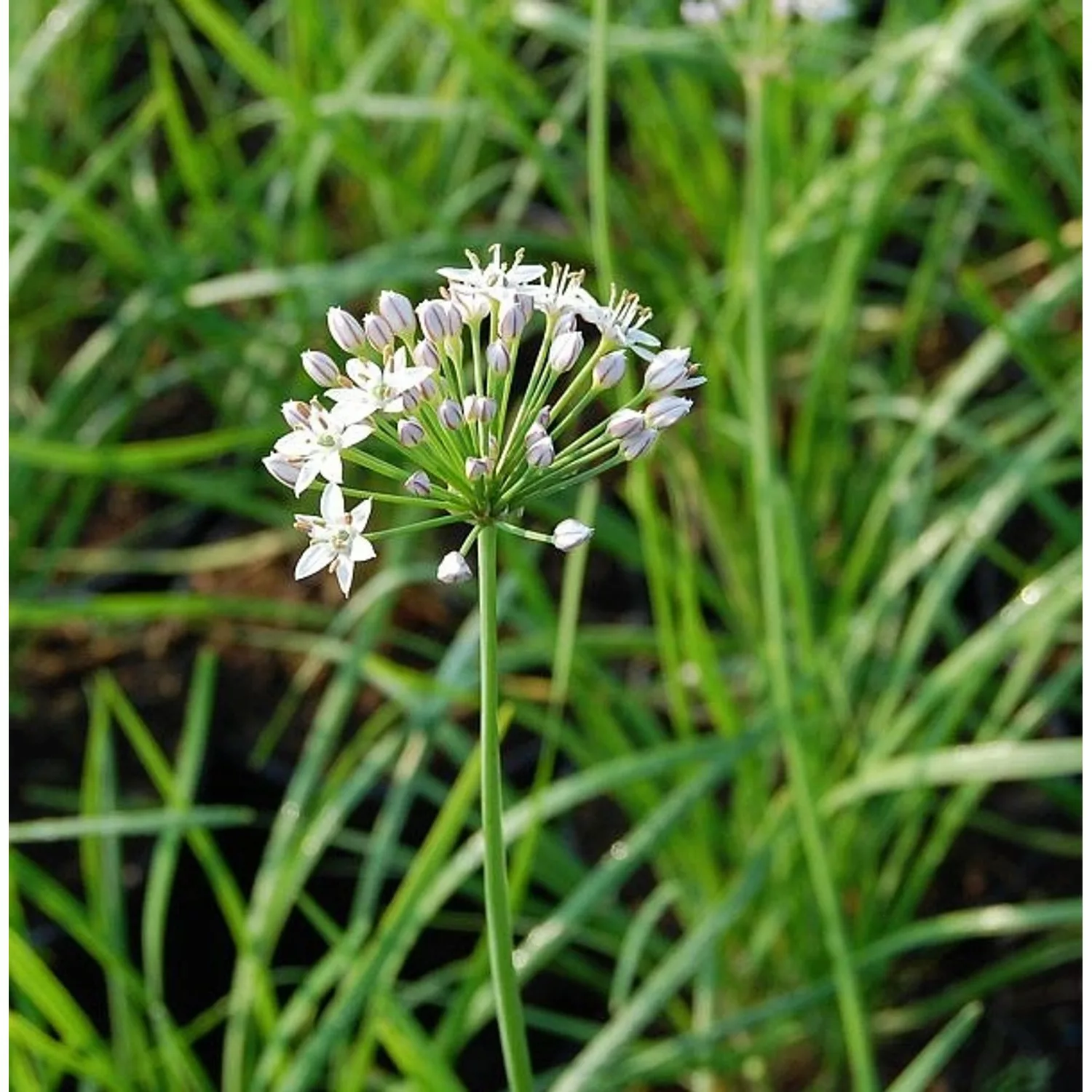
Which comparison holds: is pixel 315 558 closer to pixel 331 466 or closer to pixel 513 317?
pixel 331 466

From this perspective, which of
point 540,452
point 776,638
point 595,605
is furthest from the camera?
point 595,605

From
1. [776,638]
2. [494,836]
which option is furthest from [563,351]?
[776,638]

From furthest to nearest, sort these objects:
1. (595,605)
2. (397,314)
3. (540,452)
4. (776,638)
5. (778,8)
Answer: (595,605) → (778,8) → (776,638) → (397,314) → (540,452)

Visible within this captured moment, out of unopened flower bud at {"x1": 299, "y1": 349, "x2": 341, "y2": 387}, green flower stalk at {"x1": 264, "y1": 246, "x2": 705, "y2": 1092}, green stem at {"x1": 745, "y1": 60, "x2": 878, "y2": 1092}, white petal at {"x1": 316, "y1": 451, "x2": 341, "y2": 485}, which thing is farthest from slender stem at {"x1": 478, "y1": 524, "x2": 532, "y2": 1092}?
green stem at {"x1": 745, "y1": 60, "x2": 878, "y2": 1092}

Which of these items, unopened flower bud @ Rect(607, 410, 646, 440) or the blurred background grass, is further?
the blurred background grass

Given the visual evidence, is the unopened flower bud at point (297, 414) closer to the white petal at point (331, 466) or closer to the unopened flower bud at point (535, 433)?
the white petal at point (331, 466)

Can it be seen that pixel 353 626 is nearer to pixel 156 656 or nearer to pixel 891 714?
pixel 156 656

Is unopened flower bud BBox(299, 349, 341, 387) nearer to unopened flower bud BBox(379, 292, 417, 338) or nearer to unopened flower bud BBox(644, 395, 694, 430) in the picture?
unopened flower bud BBox(379, 292, 417, 338)
